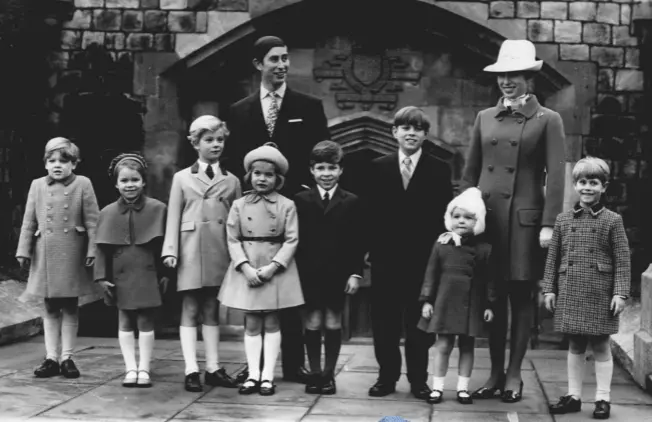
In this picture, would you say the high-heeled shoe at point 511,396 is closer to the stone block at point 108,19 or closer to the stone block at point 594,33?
the stone block at point 594,33

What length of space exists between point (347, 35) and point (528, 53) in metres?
3.48

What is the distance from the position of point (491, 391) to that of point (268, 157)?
1881 millimetres

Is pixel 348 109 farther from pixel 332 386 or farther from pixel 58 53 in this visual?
pixel 332 386

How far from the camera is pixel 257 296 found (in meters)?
5.73

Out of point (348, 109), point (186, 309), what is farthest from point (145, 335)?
point (348, 109)

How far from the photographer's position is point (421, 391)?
18.4 ft

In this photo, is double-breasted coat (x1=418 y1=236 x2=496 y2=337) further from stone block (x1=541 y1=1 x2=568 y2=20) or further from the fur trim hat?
stone block (x1=541 y1=1 x2=568 y2=20)

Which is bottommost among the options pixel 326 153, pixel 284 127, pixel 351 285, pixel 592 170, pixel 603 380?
pixel 603 380

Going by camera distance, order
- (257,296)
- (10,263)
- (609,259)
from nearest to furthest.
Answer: (609,259), (257,296), (10,263)

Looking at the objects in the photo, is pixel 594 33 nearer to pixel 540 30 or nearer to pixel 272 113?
pixel 540 30

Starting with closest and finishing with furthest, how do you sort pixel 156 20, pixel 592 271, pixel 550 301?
pixel 592 271 → pixel 550 301 → pixel 156 20

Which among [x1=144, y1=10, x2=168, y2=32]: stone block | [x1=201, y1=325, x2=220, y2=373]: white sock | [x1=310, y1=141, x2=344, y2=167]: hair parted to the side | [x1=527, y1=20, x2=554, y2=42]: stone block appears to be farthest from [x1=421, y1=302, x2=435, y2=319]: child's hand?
[x1=144, y1=10, x2=168, y2=32]: stone block

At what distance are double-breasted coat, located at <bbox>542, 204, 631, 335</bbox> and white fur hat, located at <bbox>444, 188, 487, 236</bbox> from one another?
0.46 meters

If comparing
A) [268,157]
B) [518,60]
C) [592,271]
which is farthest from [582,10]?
[268,157]
